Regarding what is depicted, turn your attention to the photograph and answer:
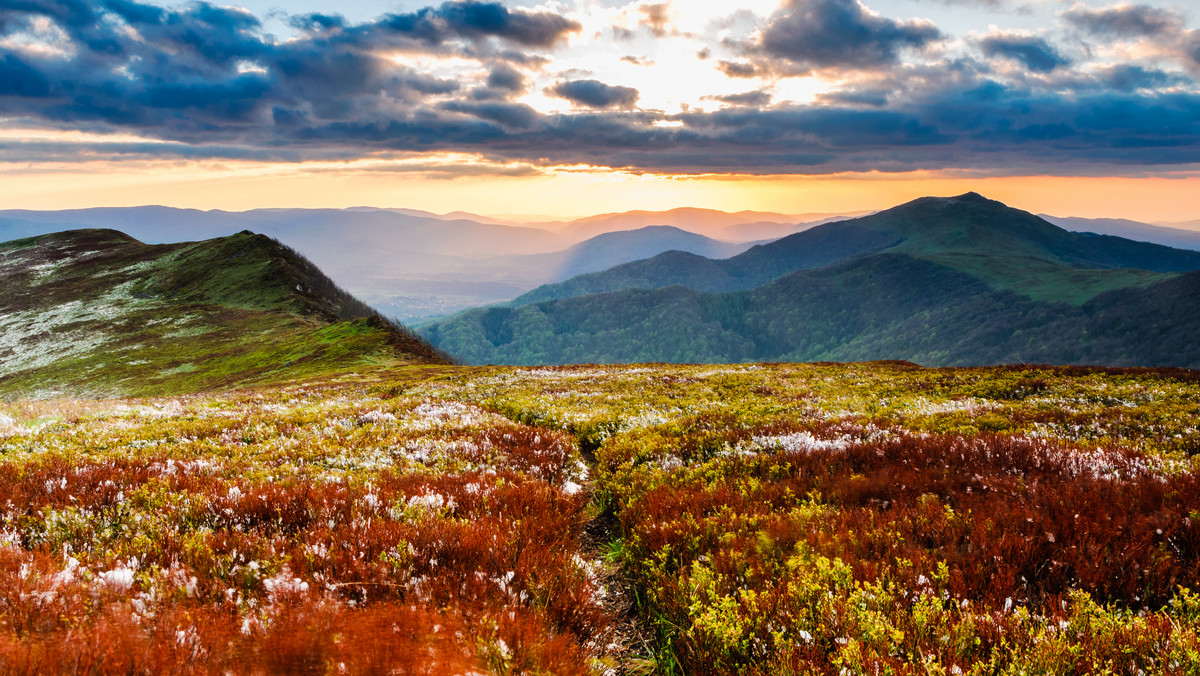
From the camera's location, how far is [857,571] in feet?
15.0

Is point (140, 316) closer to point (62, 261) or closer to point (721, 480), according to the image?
point (62, 261)

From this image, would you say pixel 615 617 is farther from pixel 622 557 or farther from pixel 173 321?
pixel 173 321

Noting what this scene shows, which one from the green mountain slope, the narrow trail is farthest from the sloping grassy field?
the green mountain slope

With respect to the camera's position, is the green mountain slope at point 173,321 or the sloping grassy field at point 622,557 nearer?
the sloping grassy field at point 622,557

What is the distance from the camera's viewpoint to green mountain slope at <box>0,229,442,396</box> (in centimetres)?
7406

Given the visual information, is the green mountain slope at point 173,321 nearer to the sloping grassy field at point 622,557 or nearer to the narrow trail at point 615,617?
the sloping grassy field at point 622,557

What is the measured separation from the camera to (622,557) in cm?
646

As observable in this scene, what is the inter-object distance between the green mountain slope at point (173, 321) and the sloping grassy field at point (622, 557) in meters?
57.4

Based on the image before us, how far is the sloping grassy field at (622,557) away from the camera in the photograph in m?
3.21

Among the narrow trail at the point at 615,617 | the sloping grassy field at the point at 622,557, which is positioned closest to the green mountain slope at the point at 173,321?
the sloping grassy field at the point at 622,557

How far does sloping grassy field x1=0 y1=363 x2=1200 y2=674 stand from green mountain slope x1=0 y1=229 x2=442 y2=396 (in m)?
57.4

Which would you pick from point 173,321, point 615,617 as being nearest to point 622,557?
point 615,617

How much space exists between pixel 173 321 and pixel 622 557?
14019cm

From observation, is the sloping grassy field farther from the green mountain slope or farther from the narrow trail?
the green mountain slope
